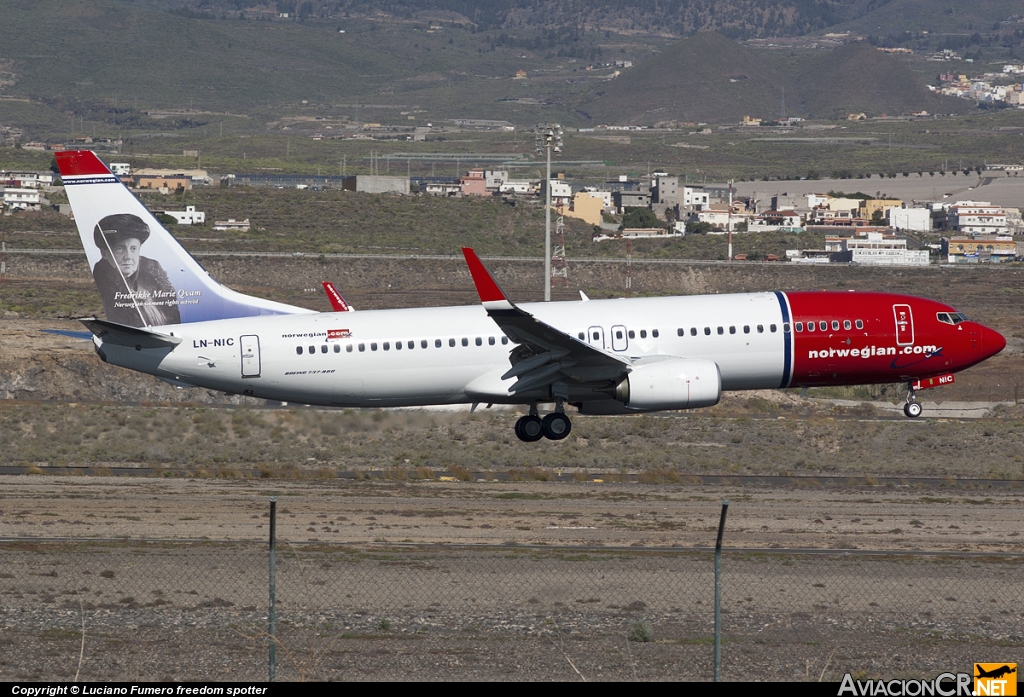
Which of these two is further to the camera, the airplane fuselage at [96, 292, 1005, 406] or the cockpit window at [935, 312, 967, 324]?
the cockpit window at [935, 312, 967, 324]

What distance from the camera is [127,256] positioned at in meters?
40.0

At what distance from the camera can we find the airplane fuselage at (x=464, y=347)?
3975 cm

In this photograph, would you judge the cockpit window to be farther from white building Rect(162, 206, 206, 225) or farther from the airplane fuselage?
white building Rect(162, 206, 206, 225)

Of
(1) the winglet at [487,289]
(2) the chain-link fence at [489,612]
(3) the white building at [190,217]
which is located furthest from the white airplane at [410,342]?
(3) the white building at [190,217]

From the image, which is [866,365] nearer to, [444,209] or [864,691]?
[864,691]

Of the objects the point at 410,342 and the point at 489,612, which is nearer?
the point at 489,612

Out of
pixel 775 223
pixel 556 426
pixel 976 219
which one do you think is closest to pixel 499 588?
pixel 556 426

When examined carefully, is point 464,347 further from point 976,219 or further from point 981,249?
point 976,219

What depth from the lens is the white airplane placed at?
3953 centimetres

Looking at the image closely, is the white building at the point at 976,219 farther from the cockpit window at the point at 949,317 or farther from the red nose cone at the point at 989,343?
the cockpit window at the point at 949,317

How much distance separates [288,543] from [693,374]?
14.2 m

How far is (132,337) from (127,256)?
2.73 meters

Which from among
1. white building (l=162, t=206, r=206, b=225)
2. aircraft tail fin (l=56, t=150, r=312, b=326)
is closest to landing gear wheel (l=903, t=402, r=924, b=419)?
aircraft tail fin (l=56, t=150, r=312, b=326)

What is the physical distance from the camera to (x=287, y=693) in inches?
695
